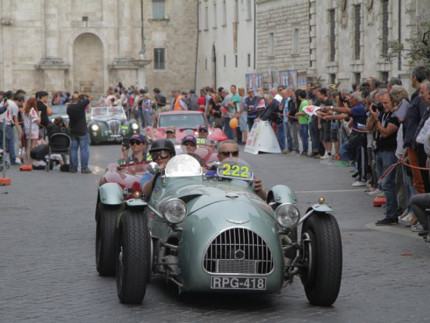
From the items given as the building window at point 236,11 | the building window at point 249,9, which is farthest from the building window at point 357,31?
the building window at point 236,11

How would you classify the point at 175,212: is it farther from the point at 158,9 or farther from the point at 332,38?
the point at 158,9

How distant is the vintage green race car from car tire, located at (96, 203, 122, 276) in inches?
35.5

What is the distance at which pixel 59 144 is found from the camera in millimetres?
25906

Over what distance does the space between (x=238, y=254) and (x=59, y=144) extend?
17849mm

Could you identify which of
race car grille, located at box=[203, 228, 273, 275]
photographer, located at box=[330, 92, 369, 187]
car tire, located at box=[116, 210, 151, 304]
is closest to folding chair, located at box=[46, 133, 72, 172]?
photographer, located at box=[330, 92, 369, 187]

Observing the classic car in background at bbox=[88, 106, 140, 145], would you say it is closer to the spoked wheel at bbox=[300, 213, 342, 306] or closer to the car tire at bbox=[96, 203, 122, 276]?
the car tire at bbox=[96, 203, 122, 276]

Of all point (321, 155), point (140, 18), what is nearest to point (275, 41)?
point (140, 18)

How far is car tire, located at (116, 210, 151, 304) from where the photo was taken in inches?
348

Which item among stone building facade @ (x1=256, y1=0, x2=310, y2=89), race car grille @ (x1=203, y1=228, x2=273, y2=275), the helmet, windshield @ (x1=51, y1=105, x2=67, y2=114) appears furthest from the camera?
stone building facade @ (x1=256, y1=0, x2=310, y2=89)

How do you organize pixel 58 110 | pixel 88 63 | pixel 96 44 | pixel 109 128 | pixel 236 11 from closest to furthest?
pixel 109 128 → pixel 58 110 → pixel 236 11 → pixel 88 63 → pixel 96 44

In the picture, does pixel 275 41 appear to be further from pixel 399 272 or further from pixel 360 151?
pixel 399 272

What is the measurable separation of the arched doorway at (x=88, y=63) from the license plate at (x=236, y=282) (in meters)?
65.0

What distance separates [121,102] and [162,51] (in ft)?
77.9

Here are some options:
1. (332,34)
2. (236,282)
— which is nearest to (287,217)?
→ (236,282)
